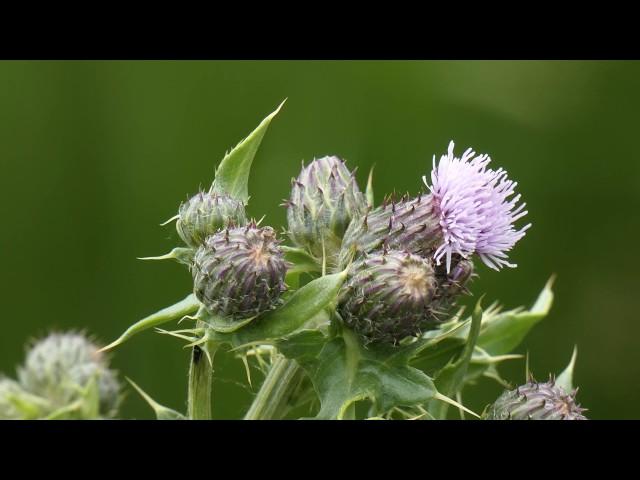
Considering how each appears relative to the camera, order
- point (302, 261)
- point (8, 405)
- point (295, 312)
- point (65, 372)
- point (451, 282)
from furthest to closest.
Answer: point (65, 372) < point (8, 405) < point (302, 261) < point (451, 282) < point (295, 312)

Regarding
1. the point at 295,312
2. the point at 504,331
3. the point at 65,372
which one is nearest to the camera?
the point at 295,312

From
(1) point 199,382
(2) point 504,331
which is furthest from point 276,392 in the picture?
(2) point 504,331

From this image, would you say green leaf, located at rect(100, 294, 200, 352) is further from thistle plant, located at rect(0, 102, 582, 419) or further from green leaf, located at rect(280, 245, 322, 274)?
green leaf, located at rect(280, 245, 322, 274)

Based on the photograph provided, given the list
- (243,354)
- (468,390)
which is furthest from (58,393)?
(468,390)

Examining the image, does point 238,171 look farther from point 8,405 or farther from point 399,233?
point 8,405

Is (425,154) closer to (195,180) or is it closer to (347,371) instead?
(195,180)

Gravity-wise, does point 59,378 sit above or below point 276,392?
below

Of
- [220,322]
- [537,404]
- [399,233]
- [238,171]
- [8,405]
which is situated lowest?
[8,405]
